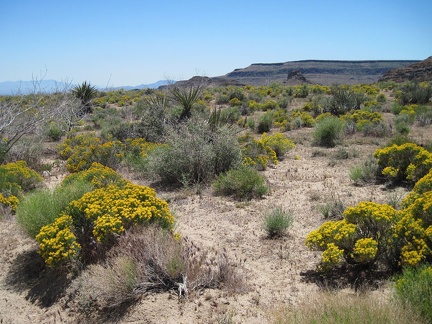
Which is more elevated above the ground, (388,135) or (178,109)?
(178,109)

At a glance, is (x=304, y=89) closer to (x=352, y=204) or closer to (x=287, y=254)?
(x=352, y=204)

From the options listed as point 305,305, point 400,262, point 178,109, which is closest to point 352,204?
point 400,262

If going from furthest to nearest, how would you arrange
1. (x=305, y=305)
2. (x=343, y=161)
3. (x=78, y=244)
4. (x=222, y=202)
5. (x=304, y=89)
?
(x=304, y=89), (x=343, y=161), (x=222, y=202), (x=78, y=244), (x=305, y=305)

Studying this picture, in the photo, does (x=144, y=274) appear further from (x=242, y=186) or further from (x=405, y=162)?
(x=405, y=162)

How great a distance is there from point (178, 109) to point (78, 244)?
32.5ft

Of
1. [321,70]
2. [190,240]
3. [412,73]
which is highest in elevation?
[321,70]

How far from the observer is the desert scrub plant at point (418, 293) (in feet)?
10.9

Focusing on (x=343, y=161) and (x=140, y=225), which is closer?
(x=140, y=225)

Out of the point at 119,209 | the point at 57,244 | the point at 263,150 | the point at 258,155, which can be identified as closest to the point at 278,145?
the point at 263,150

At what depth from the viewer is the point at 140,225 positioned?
539 centimetres

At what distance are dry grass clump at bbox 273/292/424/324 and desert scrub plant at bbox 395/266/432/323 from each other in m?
0.08

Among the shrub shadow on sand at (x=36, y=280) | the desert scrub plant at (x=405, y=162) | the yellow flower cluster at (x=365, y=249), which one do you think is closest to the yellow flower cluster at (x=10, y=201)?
the shrub shadow on sand at (x=36, y=280)

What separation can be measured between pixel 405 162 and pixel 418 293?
5.58 metres

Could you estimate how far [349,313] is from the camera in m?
3.26
